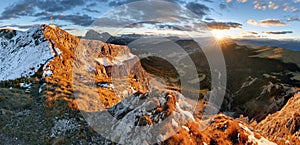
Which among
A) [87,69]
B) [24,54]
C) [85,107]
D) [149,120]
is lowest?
[85,107]

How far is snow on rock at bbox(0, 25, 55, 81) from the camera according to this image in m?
31.8

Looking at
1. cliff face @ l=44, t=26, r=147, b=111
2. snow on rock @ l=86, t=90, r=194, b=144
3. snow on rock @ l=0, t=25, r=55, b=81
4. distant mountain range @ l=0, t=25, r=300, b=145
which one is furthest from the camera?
snow on rock @ l=0, t=25, r=55, b=81

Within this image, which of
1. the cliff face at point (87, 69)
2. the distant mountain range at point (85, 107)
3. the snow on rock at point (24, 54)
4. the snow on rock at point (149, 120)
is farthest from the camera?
the snow on rock at point (24, 54)

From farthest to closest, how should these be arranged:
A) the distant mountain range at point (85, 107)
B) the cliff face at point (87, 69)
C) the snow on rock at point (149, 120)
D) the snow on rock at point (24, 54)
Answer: the snow on rock at point (24, 54) < the cliff face at point (87, 69) < the distant mountain range at point (85, 107) < the snow on rock at point (149, 120)

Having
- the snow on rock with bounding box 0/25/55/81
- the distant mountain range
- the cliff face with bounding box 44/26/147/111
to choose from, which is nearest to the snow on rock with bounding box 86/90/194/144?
the distant mountain range

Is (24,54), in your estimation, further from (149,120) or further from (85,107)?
(149,120)

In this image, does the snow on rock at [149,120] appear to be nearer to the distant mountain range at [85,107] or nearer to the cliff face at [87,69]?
the distant mountain range at [85,107]

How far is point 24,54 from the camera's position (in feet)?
118

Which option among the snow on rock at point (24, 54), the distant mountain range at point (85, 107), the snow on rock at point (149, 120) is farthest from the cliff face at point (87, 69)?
the snow on rock at point (149, 120)

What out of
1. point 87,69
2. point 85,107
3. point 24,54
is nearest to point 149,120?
point 85,107

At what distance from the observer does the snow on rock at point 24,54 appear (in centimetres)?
3183

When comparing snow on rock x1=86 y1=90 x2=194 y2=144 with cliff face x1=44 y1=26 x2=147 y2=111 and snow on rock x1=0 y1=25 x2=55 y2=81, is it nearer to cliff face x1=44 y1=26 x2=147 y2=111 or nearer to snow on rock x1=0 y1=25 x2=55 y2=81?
cliff face x1=44 y1=26 x2=147 y2=111

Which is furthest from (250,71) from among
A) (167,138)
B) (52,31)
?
(167,138)

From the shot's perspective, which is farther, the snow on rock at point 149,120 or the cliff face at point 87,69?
the cliff face at point 87,69
